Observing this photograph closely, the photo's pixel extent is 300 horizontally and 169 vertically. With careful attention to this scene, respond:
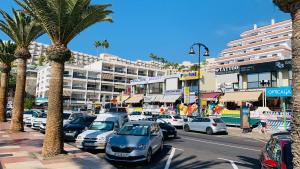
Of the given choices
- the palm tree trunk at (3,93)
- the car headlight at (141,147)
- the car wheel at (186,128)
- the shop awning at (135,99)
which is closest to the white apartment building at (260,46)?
the shop awning at (135,99)

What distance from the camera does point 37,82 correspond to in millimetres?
103000

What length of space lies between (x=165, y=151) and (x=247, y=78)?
27.1m

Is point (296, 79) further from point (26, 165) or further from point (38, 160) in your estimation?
point (38, 160)

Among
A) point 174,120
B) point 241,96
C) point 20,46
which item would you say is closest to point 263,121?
point 241,96

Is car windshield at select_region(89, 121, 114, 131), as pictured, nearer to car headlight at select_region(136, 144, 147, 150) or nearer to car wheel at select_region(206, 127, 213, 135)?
car headlight at select_region(136, 144, 147, 150)

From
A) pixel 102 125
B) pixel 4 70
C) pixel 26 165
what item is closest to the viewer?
pixel 26 165

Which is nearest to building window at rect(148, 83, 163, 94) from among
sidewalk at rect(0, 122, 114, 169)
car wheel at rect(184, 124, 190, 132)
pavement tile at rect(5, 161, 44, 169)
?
car wheel at rect(184, 124, 190, 132)

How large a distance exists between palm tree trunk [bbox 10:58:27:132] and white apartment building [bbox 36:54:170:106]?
61.9 m

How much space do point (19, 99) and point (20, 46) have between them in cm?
366

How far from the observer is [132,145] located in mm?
11406

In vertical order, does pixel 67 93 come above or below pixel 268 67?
below

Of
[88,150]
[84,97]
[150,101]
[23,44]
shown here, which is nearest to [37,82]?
[84,97]

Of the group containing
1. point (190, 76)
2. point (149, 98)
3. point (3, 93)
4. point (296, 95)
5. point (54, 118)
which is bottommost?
point (54, 118)

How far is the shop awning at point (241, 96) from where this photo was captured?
35119 mm
